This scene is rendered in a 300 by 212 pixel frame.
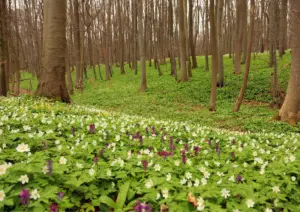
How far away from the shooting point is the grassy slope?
12.6 m

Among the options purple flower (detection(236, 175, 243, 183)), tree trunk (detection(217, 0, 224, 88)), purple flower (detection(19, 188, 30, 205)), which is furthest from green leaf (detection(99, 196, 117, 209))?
tree trunk (detection(217, 0, 224, 88))

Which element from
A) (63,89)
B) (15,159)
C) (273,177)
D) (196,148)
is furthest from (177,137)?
(63,89)

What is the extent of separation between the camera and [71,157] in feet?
11.3

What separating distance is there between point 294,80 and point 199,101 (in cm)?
722

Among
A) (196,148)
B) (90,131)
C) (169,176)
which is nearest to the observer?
(169,176)

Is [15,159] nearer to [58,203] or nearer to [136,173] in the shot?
[58,203]


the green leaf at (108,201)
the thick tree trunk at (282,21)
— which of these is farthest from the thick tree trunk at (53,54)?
the thick tree trunk at (282,21)

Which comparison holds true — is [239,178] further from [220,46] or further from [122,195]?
[220,46]

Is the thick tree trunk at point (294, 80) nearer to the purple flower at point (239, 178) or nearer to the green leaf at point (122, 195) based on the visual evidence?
the purple flower at point (239, 178)

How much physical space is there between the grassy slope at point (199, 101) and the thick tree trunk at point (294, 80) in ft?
2.38

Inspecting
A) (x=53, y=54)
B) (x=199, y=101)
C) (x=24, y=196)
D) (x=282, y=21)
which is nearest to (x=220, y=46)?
(x=199, y=101)

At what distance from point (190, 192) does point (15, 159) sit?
2.07 m

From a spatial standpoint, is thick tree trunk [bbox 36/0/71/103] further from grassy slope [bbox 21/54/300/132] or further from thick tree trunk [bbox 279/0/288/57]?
thick tree trunk [bbox 279/0/288/57]

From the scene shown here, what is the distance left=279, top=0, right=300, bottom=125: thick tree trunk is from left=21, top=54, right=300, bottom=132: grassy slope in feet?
2.38
